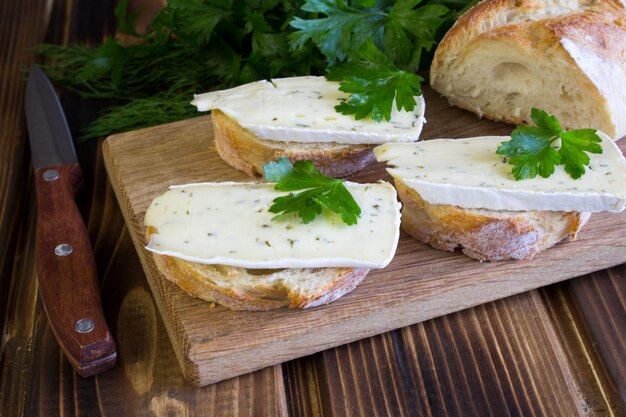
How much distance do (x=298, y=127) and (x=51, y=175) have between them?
99 cm

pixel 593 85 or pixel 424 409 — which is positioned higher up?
pixel 593 85

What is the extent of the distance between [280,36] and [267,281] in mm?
1397

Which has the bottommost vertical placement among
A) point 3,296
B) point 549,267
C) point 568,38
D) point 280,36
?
point 3,296

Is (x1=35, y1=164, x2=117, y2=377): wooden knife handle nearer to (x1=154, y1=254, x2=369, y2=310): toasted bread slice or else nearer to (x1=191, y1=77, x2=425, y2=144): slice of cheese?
(x1=154, y1=254, x2=369, y2=310): toasted bread slice

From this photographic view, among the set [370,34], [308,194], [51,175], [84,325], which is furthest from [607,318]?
[51,175]

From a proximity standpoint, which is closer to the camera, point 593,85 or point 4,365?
point 4,365

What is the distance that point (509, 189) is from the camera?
273 centimetres

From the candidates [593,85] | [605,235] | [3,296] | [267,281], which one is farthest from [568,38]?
[3,296]

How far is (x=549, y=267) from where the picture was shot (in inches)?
115

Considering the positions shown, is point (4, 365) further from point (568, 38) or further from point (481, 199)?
point (568, 38)

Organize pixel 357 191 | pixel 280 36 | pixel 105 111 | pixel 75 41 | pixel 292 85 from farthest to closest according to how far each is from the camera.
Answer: pixel 75 41 < pixel 105 111 < pixel 280 36 < pixel 292 85 < pixel 357 191

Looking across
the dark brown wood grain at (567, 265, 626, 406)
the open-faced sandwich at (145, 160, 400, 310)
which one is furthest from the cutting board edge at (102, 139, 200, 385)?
the dark brown wood grain at (567, 265, 626, 406)

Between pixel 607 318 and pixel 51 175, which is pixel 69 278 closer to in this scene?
pixel 51 175

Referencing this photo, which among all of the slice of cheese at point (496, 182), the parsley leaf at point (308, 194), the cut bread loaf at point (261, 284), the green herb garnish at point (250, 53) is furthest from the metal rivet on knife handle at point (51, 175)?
the slice of cheese at point (496, 182)
